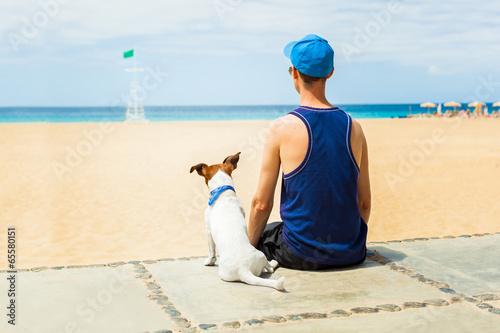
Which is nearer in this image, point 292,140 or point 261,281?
point 261,281

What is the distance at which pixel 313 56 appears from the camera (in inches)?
146

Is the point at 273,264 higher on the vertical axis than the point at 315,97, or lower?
lower

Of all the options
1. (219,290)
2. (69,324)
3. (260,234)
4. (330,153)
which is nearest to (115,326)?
(69,324)

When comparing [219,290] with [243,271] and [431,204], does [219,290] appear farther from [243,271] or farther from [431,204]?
[431,204]

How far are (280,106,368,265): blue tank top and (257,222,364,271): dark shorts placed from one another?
7 cm

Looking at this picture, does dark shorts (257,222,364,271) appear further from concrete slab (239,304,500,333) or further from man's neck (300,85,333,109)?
man's neck (300,85,333,109)

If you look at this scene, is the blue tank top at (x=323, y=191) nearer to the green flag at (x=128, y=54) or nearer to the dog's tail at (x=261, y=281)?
the dog's tail at (x=261, y=281)

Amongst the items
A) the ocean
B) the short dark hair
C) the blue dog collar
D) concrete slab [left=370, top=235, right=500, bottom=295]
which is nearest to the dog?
the blue dog collar

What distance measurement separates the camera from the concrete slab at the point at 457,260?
3863 mm

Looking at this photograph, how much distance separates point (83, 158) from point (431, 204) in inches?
415

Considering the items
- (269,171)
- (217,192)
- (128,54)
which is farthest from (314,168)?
(128,54)

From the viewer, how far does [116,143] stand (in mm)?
21734

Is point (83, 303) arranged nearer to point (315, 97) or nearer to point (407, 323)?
point (407, 323)

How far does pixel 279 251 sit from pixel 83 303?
4.70 ft
